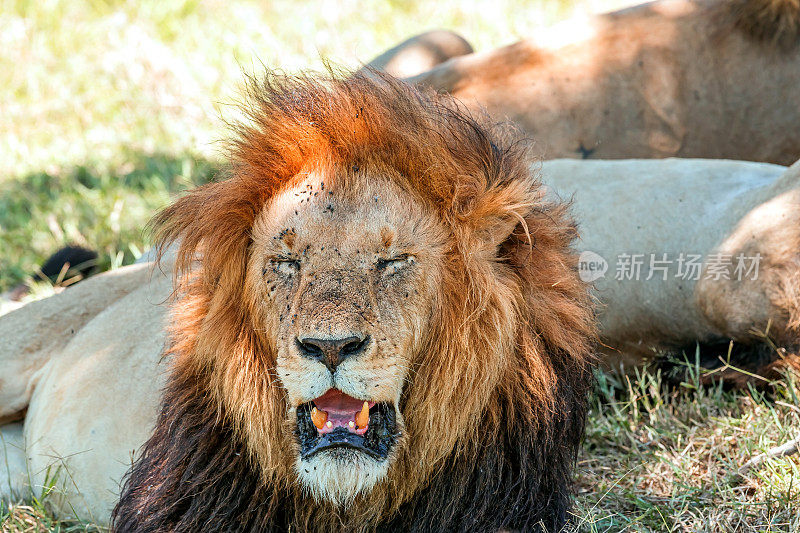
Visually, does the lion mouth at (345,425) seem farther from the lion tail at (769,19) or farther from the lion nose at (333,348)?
the lion tail at (769,19)

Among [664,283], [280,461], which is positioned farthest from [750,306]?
[280,461]

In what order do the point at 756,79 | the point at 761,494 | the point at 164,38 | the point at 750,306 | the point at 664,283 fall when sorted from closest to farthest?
the point at 761,494
the point at 750,306
the point at 664,283
the point at 756,79
the point at 164,38

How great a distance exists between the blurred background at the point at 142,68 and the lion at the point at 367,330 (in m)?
3.54

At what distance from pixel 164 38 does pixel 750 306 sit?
20.7ft

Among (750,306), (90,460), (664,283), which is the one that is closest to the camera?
(90,460)

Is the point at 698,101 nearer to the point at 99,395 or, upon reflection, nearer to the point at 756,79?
the point at 756,79

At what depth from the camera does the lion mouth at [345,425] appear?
2182mm

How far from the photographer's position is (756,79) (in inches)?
192

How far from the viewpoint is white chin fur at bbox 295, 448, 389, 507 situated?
2.18m

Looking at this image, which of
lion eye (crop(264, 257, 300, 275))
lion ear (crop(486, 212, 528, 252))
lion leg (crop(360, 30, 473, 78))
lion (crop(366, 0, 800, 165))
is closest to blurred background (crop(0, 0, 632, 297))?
lion leg (crop(360, 30, 473, 78))

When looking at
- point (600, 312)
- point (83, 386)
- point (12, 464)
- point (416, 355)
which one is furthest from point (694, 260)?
point (12, 464)

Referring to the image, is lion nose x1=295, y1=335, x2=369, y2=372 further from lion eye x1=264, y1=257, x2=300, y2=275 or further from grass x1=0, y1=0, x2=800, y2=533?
grass x1=0, y1=0, x2=800, y2=533

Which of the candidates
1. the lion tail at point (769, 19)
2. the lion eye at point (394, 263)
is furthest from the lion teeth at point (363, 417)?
the lion tail at point (769, 19)

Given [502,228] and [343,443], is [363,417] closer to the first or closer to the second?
[343,443]
